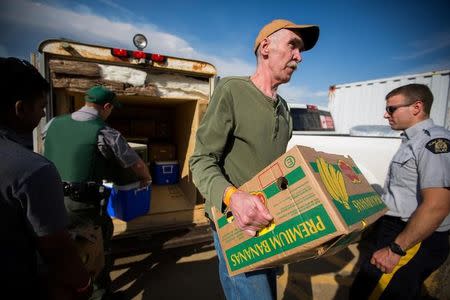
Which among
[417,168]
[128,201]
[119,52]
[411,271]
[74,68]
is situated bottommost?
[128,201]


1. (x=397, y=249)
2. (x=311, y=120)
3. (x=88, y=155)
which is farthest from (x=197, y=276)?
(x=311, y=120)

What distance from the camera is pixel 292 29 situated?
149 cm

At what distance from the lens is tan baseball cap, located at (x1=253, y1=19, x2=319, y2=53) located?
4.86 feet

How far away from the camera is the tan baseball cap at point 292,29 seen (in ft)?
4.86

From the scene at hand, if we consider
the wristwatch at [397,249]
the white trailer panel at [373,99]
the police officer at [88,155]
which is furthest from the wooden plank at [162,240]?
the white trailer panel at [373,99]

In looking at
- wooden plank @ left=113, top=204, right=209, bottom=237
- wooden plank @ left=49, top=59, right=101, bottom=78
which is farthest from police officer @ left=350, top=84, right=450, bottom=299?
wooden plank @ left=49, top=59, right=101, bottom=78

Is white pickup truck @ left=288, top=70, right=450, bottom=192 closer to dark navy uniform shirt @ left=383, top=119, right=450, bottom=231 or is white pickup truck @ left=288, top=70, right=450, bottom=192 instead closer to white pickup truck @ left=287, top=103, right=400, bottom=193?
white pickup truck @ left=287, top=103, right=400, bottom=193

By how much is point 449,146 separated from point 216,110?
5.69ft

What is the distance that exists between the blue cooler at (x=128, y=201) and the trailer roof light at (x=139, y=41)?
Result: 184cm

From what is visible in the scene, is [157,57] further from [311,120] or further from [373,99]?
[373,99]

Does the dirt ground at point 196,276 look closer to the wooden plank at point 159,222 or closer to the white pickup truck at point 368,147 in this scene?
the wooden plank at point 159,222

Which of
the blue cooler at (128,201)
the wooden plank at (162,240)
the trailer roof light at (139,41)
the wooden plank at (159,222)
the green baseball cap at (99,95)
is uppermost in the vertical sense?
the trailer roof light at (139,41)

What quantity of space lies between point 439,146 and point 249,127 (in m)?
1.48

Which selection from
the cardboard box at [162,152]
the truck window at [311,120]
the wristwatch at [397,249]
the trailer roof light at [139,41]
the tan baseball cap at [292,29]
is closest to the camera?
the tan baseball cap at [292,29]
